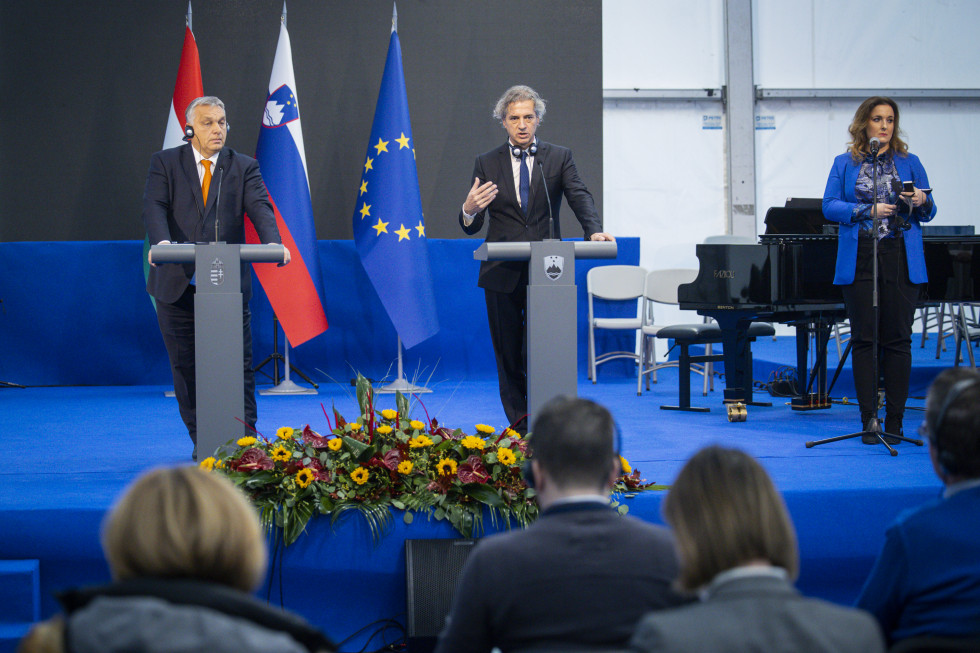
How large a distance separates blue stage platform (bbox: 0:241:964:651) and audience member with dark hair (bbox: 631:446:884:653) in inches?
68.2

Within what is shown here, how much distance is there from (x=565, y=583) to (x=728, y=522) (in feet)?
1.04

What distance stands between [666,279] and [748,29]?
425 centimetres

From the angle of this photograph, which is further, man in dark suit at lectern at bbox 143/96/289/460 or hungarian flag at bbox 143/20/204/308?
hungarian flag at bbox 143/20/204/308

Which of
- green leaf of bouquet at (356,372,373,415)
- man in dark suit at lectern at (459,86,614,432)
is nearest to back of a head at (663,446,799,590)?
green leaf of bouquet at (356,372,373,415)

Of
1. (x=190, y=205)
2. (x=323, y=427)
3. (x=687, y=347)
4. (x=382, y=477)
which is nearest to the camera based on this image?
(x=382, y=477)

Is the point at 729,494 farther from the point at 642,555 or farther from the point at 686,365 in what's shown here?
the point at 686,365

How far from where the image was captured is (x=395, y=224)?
21.9 feet

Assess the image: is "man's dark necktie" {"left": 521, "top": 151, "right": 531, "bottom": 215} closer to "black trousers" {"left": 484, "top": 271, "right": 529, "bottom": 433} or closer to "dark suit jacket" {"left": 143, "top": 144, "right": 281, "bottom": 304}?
"black trousers" {"left": 484, "top": 271, "right": 529, "bottom": 433}

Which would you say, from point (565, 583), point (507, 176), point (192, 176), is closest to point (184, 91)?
point (192, 176)

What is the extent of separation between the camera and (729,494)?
1.22 m

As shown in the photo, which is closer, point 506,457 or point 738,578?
point 738,578

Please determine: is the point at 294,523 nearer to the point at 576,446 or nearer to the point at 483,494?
the point at 483,494

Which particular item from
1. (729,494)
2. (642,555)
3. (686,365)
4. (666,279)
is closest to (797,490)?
(642,555)

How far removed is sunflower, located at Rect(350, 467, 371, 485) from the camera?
113 inches
